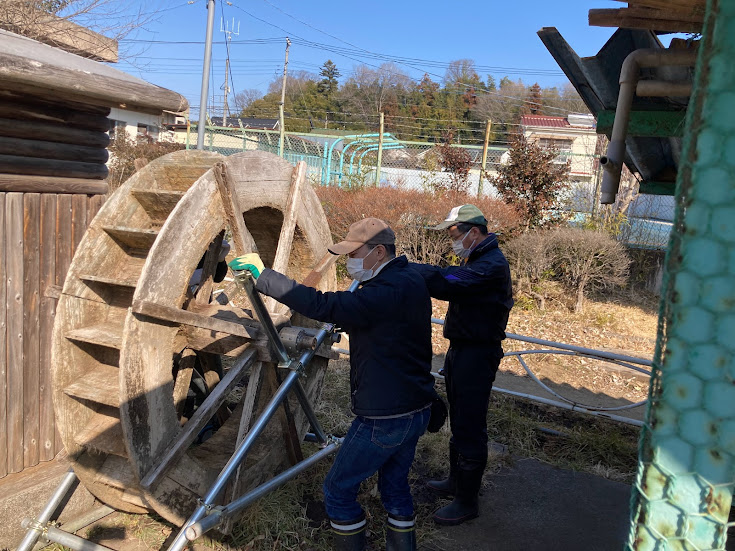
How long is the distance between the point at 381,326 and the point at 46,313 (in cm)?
233

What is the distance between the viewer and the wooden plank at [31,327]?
364cm

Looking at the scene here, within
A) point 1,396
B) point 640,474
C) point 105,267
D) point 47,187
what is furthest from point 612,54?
point 1,396

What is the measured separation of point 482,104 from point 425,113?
867 centimetres

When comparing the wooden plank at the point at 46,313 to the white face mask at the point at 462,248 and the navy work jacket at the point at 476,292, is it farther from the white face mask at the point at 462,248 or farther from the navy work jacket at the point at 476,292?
the white face mask at the point at 462,248


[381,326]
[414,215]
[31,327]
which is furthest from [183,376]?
[414,215]

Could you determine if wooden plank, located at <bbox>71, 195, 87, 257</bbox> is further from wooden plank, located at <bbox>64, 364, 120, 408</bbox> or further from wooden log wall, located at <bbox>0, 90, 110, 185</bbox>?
wooden plank, located at <bbox>64, 364, 120, 408</bbox>

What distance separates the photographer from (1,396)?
357 centimetres

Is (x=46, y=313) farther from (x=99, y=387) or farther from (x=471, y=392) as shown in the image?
(x=471, y=392)

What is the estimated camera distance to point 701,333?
1232mm

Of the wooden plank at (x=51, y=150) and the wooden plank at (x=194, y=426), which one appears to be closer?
the wooden plank at (x=194, y=426)

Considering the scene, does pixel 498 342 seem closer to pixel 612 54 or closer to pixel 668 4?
pixel 612 54

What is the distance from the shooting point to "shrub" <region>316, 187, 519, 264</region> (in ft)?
33.3

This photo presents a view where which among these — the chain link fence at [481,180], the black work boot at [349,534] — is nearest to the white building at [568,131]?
the chain link fence at [481,180]

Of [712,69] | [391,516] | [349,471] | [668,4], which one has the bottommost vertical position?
[391,516]
